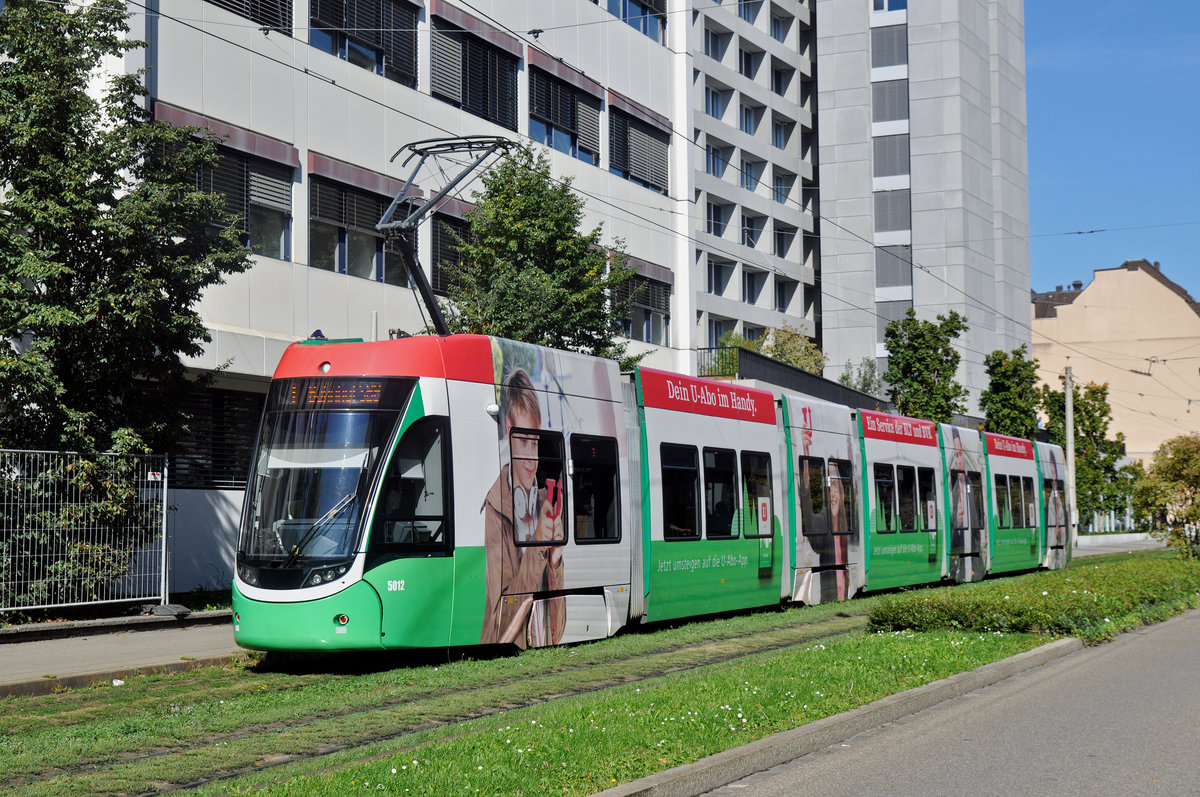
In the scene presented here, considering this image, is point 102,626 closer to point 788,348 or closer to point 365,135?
point 365,135

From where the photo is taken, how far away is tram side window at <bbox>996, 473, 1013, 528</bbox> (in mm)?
30891

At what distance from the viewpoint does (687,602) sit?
17.4 m

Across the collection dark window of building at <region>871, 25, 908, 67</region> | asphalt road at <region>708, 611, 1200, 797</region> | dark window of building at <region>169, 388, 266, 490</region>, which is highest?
dark window of building at <region>871, 25, 908, 67</region>

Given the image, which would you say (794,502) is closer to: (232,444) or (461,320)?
(461,320)

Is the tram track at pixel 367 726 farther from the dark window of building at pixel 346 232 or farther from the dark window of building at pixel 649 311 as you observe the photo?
the dark window of building at pixel 649 311

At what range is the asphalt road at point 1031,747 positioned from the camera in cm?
762

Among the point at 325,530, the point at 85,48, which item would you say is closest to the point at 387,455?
the point at 325,530

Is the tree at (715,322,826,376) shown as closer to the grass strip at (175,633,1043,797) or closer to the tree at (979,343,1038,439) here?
the tree at (979,343,1038,439)

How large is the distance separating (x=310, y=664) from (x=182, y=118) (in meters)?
11.8

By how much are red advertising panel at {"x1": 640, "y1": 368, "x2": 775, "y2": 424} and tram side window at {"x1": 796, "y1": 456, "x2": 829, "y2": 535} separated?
1.36 metres

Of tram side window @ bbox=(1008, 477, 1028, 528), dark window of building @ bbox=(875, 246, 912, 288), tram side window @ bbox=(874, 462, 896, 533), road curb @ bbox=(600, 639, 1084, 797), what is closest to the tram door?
tram side window @ bbox=(874, 462, 896, 533)

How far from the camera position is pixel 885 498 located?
952 inches

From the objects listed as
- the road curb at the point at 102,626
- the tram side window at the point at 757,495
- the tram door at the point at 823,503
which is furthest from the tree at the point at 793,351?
the road curb at the point at 102,626

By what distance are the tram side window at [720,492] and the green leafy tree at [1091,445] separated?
171ft
